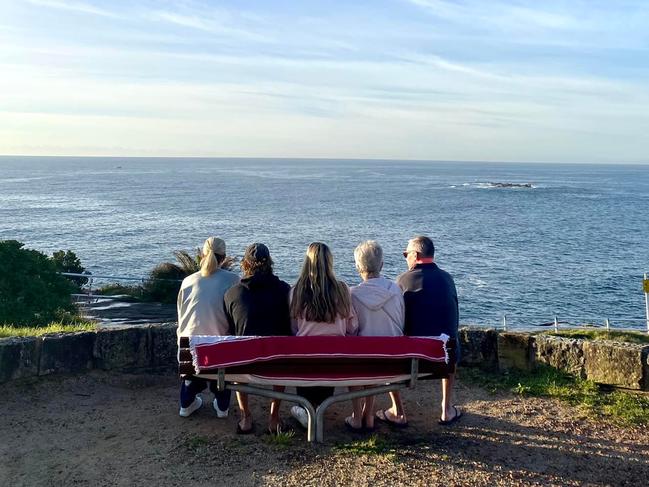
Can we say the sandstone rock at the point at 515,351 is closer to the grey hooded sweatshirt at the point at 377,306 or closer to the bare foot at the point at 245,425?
the grey hooded sweatshirt at the point at 377,306

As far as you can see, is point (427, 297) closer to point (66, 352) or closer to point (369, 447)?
point (369, 447)

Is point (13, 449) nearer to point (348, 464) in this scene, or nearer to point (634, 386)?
point (348, 464)

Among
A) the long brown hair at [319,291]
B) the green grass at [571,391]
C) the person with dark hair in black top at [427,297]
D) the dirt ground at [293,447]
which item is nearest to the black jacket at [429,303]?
the person with dark hair in black top at [427,297]

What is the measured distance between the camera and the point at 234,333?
5.49 m

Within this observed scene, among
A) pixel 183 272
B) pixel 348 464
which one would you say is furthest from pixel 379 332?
pixel 183 272

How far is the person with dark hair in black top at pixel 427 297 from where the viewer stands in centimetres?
554

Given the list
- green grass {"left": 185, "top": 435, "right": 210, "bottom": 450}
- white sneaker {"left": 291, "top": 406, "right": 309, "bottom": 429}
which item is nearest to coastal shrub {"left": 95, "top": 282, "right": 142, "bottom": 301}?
white sneaker {"left": 291, "top": 406, "right": 309, "bottom": 429}

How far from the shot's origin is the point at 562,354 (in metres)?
6.72

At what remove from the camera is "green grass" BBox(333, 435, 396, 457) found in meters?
5.00

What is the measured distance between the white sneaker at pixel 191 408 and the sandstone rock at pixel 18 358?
165 cm

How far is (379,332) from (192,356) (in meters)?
1.49

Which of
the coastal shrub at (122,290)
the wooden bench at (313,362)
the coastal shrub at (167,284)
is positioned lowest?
the coastal shrub at (122,290)

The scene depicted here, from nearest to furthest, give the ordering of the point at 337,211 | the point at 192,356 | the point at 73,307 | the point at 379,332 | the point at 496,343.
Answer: the point at 192,356 < the point at 379,332 < the point at 496,343 < the point at 73,307 < the point at 337,211

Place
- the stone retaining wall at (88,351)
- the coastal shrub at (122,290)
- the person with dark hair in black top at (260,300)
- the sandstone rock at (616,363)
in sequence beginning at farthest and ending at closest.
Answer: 1. the coastal shrub at (122,290)
2. the stone retaining wall at (88,351)
3. the sandstone rock at (616,363)
4. the person with dark hair in black top at (260,300)
